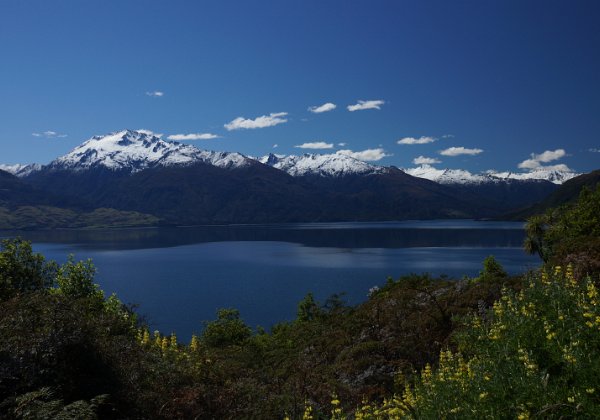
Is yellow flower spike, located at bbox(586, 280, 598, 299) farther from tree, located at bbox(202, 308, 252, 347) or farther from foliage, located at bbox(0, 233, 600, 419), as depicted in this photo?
tree, located at bbox(202, 308, 252, 347)

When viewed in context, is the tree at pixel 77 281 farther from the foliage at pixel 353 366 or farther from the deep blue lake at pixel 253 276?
the foliage at pixel 353 366

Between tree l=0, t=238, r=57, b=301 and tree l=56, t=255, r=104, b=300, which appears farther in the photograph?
tree l=56, t=255, r=104, b=300

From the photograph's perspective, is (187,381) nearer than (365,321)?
Yes

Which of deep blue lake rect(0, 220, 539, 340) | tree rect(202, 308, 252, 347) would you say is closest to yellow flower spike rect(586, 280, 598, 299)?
tree rect(202, 308, 252, 347)

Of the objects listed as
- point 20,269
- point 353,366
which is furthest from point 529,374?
point 20,269

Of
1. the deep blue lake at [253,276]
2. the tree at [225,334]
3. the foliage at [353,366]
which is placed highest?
the foliage at [353,366]

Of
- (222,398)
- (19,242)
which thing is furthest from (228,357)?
(19,242)

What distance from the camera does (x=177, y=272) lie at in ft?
449

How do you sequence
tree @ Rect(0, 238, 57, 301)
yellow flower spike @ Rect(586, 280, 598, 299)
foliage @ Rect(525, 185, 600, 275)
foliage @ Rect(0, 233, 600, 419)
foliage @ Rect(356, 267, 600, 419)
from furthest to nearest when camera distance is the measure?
tree @ Rect(0, 238, 57, 301), foliage @ Rect(525, 185, 600, 275), yellow flower spike @ Rect(586, 280, 598, 299), foliage @ Rect(0, 233, 600, 419), foliage @ Rect(356, 267, 600, 419)

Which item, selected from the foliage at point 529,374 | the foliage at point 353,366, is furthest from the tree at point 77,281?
the foliage at point 529,374

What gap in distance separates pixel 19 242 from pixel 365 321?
3759 cm

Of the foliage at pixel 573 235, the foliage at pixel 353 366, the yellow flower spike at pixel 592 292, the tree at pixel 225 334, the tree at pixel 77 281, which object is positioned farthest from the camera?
the tree at pixel 77 281

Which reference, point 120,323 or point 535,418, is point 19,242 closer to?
point 120,323

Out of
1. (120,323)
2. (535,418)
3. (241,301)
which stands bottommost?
(241,301)
